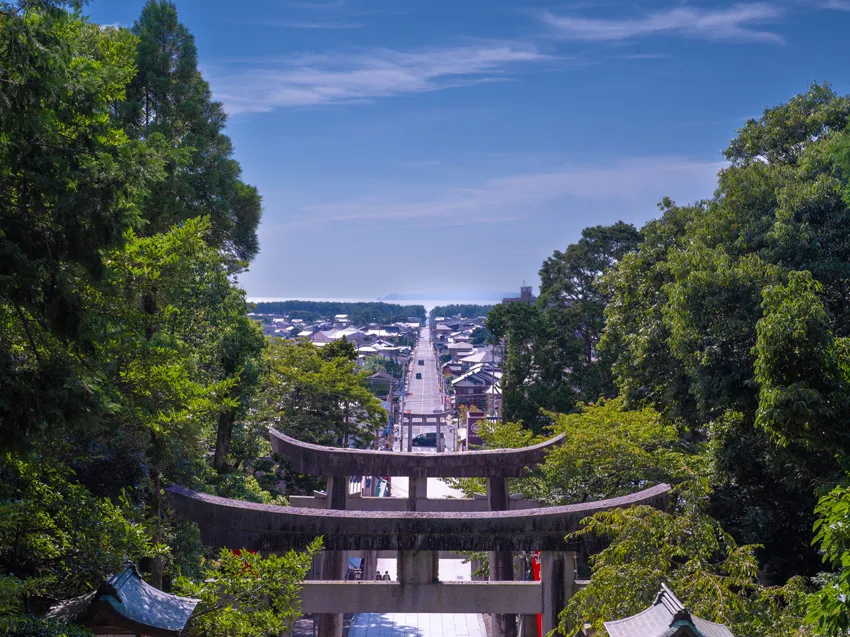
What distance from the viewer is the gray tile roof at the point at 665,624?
670 centimetres

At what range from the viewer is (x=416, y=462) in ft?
51.1

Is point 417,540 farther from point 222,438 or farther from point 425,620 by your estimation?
point 222,438

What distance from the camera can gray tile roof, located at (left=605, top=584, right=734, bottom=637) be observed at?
6.70m

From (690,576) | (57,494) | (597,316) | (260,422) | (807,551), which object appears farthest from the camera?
(597,316)

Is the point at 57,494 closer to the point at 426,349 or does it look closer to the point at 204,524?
the point at 204,524

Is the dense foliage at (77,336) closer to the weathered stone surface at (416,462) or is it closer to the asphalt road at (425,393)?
the weathered stone surface at (416,462)

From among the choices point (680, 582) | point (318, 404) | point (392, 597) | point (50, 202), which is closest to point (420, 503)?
point (392, 597)

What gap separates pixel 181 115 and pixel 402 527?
11.2 meters

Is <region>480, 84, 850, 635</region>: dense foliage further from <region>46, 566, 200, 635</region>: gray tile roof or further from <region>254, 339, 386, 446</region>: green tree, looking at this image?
<region>254, 339, 386, 446</region>: green tree

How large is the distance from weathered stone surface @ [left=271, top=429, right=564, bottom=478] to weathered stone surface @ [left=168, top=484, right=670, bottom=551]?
470 centimetres

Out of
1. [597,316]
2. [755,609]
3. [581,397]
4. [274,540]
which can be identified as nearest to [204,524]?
[274,540]

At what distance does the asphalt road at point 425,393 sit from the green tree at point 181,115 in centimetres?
3565

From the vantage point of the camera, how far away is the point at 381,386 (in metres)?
71.4

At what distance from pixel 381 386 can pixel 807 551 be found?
58.4m
